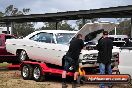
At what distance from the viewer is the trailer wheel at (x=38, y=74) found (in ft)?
45.5

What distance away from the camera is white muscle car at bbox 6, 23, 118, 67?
40.9ft

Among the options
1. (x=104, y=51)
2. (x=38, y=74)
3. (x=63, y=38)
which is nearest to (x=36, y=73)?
(x=38, y=74)

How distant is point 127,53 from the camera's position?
10859mm

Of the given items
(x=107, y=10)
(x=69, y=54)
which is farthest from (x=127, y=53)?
(x=107, y=10)

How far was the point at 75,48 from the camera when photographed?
1183cm

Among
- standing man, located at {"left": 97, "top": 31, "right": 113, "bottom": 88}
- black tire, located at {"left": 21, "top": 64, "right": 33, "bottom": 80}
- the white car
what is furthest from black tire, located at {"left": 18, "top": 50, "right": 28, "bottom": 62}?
the white car

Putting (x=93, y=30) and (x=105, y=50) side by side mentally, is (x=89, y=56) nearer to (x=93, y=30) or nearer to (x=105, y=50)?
(x=93, y=30)

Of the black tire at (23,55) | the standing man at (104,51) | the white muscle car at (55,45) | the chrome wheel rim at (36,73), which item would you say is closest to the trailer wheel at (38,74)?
the chrome wheel rim at (36,73)

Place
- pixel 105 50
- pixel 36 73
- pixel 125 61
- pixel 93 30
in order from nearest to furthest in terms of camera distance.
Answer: pixel 125 61
pixel 105 50
pixel 93 30
pixel 36 73

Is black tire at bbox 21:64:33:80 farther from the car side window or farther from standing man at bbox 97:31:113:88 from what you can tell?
standing man at bbox 97:31:113:88

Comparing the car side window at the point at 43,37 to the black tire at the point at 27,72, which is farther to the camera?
the black tire at the point at 27,72

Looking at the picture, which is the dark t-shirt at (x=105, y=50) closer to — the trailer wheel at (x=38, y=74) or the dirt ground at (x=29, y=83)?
the dirt ground at (x=29, y=83)

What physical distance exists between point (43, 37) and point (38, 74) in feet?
4.77

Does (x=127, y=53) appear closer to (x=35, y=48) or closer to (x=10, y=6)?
(x=35, y=48)
